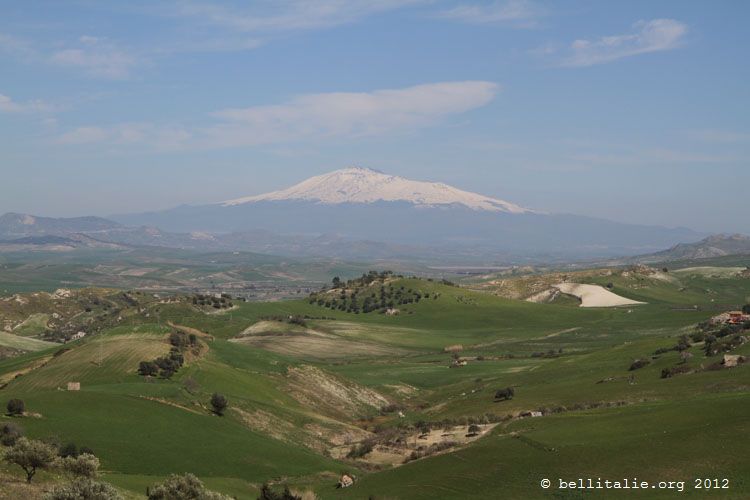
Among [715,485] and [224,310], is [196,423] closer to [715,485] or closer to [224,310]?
[715,485]

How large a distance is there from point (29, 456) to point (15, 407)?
59.4 ft

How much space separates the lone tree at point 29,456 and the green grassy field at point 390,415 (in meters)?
4.14

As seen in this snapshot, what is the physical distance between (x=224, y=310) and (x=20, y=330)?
50175mm

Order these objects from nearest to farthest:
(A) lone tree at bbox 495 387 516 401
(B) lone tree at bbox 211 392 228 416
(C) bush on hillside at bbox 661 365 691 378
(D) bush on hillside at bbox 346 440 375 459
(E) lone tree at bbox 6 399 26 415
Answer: (E) lone tree at bbox 6 399 26 415 → (D) bush on hillside at bbox 346 440 375 459 → (B) lone tree at bbox 211 392 228 416 → (C) bush on hillside at bbox 661 365 691 378 → (A) lone tree at bbox 495 387 516 401

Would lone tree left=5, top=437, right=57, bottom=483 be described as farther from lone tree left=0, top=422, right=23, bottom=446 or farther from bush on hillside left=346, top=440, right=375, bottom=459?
bush on hillside left=346, top=440, right=375, bottom=459

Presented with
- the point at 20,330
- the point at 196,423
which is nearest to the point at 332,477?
the point at 196,423

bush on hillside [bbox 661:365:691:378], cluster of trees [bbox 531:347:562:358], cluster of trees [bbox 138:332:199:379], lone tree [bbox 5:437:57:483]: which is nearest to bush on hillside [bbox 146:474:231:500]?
lone tree [bbox 5:437:57:483]

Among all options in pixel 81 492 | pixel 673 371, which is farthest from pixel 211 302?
pixel 81 492

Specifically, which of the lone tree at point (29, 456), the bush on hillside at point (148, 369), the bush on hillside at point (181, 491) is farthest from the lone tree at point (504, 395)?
the lone tree at point (29, 456)

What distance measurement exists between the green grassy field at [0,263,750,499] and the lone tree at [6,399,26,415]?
2.48 ft

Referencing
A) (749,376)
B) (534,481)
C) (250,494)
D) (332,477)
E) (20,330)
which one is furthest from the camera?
(20,330)

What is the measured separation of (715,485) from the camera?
30.9 metres

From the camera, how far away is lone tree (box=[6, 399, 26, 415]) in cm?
4862

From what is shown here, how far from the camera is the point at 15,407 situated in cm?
4859
